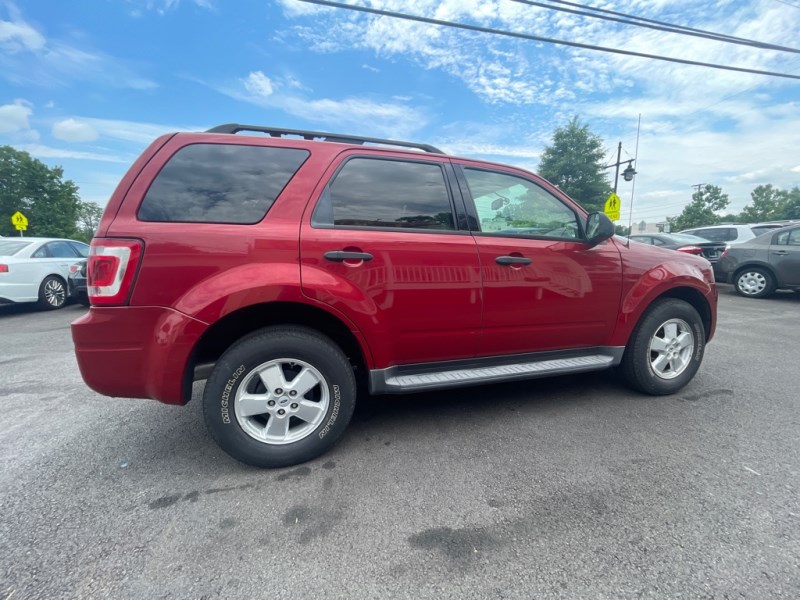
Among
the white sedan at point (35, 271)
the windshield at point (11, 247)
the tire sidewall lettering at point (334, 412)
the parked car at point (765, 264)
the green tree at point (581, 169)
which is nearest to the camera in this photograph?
the tire sidewall lettering at point (334, 412)

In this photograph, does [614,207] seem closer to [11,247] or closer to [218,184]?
[218,184]

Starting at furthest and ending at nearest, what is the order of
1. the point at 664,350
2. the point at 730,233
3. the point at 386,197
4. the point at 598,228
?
1. the point at 730,233
2. the point at 664,350
3. the point at 598,228
4. the point at 386,197

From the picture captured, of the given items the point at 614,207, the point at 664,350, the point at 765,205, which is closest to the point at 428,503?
the point at 664,350

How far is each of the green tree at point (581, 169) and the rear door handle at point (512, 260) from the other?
29277 millimetres

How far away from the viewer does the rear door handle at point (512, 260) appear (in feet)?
8.14

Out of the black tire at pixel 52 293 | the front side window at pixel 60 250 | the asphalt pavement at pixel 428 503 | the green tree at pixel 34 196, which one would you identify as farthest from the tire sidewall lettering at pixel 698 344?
the green tree at pixel 34 196

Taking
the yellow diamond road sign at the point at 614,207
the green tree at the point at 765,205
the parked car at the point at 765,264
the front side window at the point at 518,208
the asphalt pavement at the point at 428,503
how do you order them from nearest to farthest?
the asphalt pavement at the point at 428,503
the front side window at the point at 518,208
the parked car at the point at 765,264
the yellow diamond road sign at the point at 614,207
the green tree at the point at 765,205

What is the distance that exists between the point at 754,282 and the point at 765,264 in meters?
0.48

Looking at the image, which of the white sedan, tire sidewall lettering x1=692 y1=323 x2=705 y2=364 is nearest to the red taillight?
tire sidewall lettering x1=692 y1=323 x2=705 y2=364

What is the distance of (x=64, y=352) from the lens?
4629mm

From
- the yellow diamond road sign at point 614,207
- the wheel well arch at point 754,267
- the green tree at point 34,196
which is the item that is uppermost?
the green tree at point 34,196

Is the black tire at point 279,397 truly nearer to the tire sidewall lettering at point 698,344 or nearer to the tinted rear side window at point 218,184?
the tinted rear side window at point 218,184

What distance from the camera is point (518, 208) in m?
2.80

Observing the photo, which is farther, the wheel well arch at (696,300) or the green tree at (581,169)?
the green tree at (581,169)
